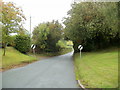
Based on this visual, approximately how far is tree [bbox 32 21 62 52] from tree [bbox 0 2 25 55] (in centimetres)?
985

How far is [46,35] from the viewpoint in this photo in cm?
2422

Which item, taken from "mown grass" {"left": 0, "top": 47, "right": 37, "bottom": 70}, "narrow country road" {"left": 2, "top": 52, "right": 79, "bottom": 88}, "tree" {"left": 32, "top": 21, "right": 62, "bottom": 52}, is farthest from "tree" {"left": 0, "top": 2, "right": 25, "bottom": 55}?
"tree" {"left": 32, "top": 21, "right": 62, "bottom": 52}

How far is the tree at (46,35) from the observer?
23609 millimetres

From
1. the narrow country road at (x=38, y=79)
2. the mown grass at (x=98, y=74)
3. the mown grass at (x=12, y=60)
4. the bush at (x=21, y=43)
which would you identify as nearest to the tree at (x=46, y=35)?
the bush at (x=21, y=43)

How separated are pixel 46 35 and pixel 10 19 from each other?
1234 centimetres

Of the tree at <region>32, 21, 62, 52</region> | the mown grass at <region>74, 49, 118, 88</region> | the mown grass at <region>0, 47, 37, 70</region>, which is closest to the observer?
the mown grass at <region>74, 49, 118, 88</region>

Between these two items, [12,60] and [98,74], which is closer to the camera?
[98,74]

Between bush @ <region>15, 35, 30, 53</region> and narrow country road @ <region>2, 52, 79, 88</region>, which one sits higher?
bush @ <region>15, 35, 30, 53</region>

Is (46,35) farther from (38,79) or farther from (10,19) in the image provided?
(38,79)

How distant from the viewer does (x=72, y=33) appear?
17891 millimetres

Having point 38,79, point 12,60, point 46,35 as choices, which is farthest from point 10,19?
point 46,35

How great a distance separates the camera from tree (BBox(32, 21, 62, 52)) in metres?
23.6

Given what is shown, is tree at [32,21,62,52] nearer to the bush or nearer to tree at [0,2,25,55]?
the bush

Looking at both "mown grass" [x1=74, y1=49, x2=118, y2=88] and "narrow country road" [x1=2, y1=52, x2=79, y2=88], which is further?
"narrow country road" [x1=2, y1=52, x2=79, y2=88]
